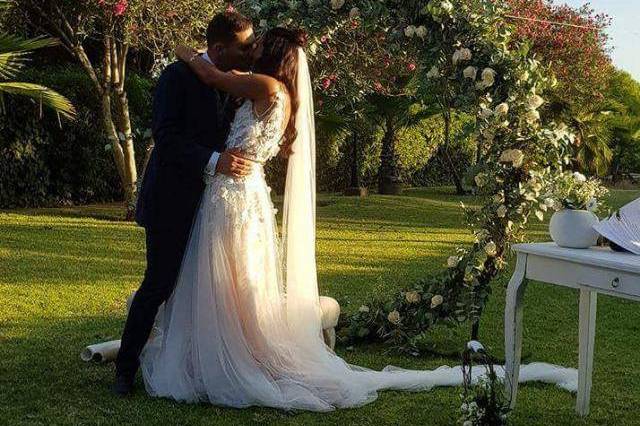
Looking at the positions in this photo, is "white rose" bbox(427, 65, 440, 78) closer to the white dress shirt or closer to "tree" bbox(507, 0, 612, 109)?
the white dress shirt

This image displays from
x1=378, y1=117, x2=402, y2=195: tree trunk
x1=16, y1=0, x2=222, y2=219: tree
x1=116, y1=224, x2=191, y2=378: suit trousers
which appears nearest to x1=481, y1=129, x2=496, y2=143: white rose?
x1=116, y1=224, x2=191, y2=378: suit trousers

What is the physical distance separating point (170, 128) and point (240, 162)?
43cm

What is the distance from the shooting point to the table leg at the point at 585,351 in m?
4.96

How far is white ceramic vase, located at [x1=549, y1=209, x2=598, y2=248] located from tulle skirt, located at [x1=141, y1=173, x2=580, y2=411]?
133 centimetres

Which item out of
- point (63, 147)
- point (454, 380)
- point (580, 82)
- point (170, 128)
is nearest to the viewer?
point (170, 128)

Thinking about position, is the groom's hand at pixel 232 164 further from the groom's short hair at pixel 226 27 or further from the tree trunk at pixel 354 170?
the tree trunk at pixel 354 170

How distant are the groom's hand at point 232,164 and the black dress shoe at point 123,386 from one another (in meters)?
1.24

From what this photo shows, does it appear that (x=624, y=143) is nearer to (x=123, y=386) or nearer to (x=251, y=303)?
(x=251, y=303)

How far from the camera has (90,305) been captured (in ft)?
25.6

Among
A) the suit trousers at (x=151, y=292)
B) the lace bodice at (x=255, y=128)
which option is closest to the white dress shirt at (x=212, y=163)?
the lace bodice at (x=255, y=128)

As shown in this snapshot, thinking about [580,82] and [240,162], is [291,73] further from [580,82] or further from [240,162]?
[580,82]

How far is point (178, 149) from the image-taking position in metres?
5.05

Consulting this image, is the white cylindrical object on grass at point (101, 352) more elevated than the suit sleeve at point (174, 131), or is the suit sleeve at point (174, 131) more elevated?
the suit sleeve at point (174, 131)

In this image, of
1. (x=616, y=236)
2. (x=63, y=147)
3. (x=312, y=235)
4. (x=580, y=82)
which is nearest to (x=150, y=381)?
(x=312, y=235)
